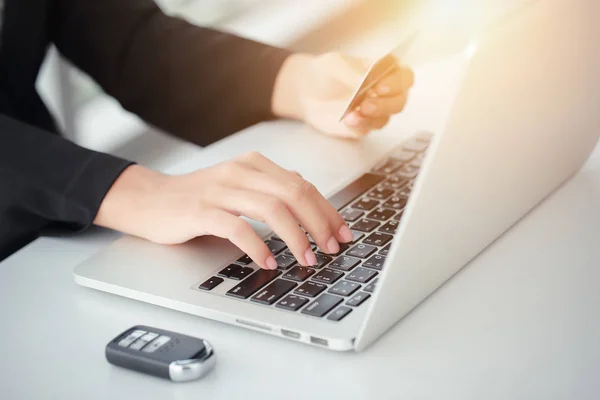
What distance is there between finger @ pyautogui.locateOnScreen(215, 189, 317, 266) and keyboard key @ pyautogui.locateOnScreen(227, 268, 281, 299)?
0.03 meters

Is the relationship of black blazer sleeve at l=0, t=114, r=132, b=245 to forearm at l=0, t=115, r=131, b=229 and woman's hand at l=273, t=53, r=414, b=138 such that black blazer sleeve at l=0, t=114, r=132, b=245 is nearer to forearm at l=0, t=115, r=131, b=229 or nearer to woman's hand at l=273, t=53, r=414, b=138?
forearm at l=0, t=115, r=131, b=229

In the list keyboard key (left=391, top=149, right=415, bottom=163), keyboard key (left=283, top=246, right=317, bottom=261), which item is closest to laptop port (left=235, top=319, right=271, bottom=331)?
keyboard key (left=283, top=246, right=317, bottom=261)

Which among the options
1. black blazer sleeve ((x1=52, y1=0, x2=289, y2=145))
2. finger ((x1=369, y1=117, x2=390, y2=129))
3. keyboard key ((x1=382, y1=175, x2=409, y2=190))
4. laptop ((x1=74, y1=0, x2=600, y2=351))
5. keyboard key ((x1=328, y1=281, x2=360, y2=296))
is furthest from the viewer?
black blazer sleeve ((x1=52, y1=0, x2=289, y2=145))

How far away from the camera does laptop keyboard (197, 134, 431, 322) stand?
63cm

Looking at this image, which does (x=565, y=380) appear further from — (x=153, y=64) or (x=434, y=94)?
(x=153, y=64)

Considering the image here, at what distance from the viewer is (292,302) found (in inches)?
24.8

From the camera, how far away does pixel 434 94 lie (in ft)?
3.62

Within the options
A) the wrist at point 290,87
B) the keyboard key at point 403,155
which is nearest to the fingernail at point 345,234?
the keyboard key at point 403,155

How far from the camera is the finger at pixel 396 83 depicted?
934 mm

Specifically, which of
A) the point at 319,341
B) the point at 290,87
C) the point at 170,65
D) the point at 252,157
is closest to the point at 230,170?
the point at 252,157

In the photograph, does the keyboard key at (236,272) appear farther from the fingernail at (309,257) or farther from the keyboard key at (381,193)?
the keyboard key at (381,193)

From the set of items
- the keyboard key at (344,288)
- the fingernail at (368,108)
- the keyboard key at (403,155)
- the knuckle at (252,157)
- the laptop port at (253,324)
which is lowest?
the laptop port at (253,324)

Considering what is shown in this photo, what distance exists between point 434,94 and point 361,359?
60cm

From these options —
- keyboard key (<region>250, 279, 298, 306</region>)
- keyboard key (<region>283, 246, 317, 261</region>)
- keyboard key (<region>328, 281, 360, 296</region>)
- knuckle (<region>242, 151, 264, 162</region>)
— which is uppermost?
knuckle (<region>242, 151, 264, 162</region>)
